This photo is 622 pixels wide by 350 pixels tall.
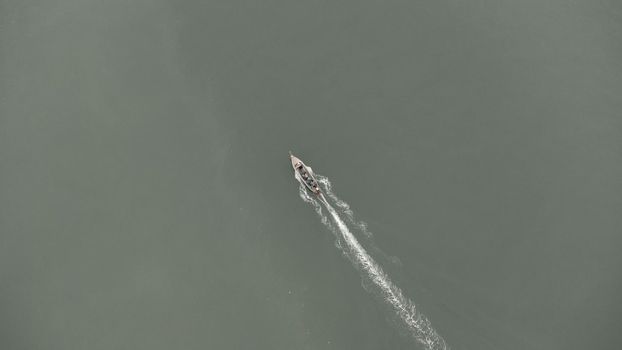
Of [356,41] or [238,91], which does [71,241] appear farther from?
[356,41]

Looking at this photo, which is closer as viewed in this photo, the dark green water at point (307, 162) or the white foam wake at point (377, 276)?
the white foam wake at point (377, 276)

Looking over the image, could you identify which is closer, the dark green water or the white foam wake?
the white foam wake

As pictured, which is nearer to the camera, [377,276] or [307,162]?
[377,276]

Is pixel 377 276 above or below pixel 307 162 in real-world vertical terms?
below
